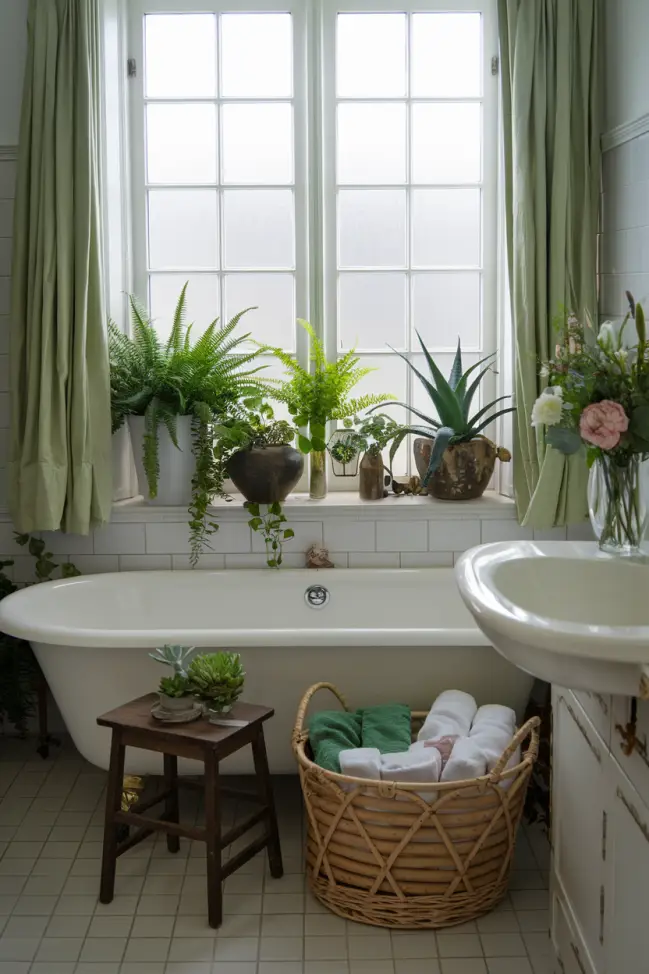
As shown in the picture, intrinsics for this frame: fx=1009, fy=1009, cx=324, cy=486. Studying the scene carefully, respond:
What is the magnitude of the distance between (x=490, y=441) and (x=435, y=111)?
135 cm

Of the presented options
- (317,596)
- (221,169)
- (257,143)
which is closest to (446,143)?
(257,143)

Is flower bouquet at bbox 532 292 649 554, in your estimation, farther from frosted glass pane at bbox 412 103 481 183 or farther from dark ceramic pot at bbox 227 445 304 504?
frosted glass pane at bbox 412 103 481 183

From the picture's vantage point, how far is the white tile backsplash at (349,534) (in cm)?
380

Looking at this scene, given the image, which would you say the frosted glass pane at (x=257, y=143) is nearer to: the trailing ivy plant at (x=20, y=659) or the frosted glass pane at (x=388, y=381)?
the frosted glass pane at (x=388, y=381)

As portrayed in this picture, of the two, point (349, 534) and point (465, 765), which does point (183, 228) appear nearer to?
point (349, 534)

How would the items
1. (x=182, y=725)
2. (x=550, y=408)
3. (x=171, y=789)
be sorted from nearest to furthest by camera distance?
(x=550, y=408), (x=182, y=725), (x=171, y=789)

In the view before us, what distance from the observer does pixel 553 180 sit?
350 centimetres

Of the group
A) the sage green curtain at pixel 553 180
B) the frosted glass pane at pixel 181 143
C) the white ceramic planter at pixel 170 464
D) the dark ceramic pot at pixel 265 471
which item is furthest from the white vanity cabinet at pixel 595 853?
the frosted glass pane at pixel 181 143

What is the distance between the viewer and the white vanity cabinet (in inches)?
64.1

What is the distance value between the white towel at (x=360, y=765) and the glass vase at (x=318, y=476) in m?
1.43

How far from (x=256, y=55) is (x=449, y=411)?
5.31 feet

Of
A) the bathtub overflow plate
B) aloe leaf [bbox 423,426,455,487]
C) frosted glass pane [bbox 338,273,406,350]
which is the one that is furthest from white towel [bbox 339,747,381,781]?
frosted glass pane [bbox 338,273,406,350]

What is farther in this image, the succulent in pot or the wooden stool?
the succulent in pot

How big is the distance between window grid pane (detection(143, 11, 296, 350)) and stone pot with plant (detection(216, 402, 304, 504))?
0.53 metres
